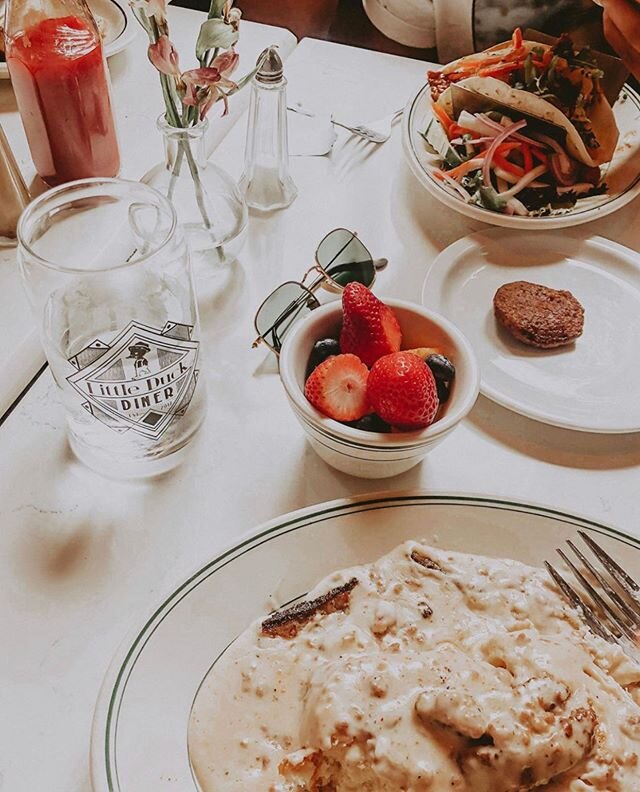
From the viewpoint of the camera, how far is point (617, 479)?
1.09m

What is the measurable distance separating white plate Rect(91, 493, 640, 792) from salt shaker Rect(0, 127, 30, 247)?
0.74 m

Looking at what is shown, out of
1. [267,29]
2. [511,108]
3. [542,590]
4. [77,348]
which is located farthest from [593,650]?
[267,29]

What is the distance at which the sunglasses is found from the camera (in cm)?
120

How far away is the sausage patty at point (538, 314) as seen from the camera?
123 cm

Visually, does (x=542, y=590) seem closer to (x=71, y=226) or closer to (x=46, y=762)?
(x=46, y=762)

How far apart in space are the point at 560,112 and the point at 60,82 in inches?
36.0

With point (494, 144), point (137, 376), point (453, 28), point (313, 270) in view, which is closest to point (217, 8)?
point (313, 270)

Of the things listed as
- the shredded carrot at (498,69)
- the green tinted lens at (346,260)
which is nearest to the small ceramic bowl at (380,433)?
the green tinted lens at (346,260)

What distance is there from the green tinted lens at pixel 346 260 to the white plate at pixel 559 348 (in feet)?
0.34

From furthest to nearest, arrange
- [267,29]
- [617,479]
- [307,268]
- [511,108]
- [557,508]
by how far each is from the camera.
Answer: [267,29] < [511,108] < [307,268] < [617,479] < [557,508]

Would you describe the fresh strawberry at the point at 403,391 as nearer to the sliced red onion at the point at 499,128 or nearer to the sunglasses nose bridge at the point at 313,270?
the sunglasses nose bridge at the point at 313,270

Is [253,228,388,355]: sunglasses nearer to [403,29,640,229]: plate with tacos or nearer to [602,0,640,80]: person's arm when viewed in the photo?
[403,29,640,229]: plate with tacos

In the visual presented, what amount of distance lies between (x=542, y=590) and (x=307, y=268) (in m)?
0.68

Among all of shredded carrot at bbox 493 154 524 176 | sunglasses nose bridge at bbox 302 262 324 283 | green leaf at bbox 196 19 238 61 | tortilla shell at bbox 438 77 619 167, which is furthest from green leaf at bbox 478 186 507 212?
green leaf at bbox 196 19 238 61
